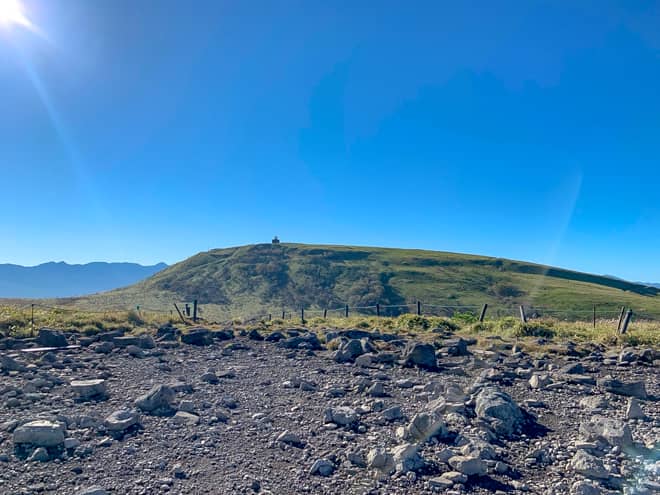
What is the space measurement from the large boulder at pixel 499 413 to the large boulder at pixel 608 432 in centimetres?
104

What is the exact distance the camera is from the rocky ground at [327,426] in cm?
593

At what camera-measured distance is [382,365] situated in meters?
13.0

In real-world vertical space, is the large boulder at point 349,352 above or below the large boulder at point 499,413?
above

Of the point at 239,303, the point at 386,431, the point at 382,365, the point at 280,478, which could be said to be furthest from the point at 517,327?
the point at 239,303

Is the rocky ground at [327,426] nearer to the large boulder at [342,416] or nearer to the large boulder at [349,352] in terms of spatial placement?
the large boulder at [342,416]

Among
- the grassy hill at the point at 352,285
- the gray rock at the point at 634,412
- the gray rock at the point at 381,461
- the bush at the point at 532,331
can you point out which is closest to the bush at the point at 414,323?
the bush at the point at 532,331

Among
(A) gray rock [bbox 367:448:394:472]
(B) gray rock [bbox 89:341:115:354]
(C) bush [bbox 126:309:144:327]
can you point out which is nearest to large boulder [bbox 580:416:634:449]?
(A) gray rock [bbox 367:448:394:472]

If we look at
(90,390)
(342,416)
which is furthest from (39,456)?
(342,416)

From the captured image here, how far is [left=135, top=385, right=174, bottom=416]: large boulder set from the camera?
844 centimetres

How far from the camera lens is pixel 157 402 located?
856 cm

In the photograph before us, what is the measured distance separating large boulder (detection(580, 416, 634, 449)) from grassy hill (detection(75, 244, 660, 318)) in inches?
1813

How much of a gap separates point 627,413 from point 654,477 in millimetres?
2777

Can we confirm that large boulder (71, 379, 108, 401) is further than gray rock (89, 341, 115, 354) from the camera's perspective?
No

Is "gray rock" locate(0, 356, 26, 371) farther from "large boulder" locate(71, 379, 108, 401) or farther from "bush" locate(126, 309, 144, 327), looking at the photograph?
"bush" locate(126, 309, 144, 327)
